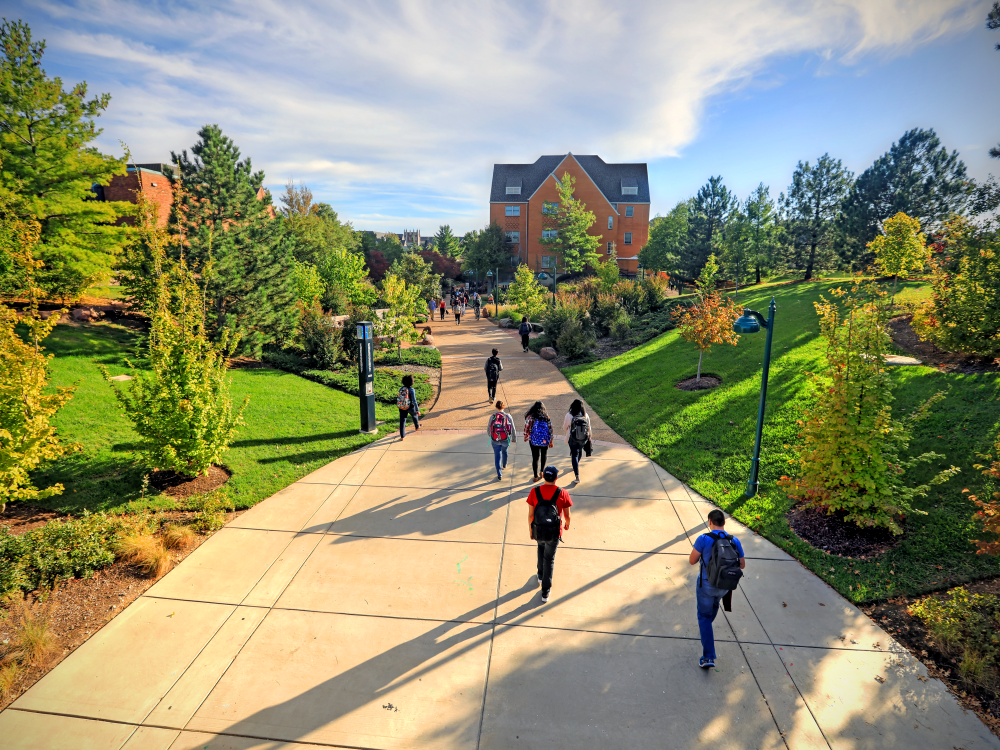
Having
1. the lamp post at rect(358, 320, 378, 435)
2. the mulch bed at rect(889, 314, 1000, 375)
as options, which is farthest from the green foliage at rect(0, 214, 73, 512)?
the mulch bed at rect(889, 314, 1000, 375)

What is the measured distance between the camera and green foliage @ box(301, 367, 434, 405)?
1527 centimetres

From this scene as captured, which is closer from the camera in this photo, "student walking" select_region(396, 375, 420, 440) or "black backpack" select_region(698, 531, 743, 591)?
"black backpack" select_region(698, 531, 743, 591)

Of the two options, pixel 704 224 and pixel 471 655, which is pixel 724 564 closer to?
pixel 471 655

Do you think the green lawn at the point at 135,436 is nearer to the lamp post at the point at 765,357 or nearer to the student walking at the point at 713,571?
the student walking at the point at 713,571

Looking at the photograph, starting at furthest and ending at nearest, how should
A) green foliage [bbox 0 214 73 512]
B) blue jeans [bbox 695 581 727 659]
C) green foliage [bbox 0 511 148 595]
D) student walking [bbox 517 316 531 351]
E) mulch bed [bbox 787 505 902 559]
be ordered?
student walking [bbox 517 316 531 351], mulch bed [bbox 787 505 902 559], green foliage [bbox 0 214 73 512], green foliage [bbox 0 511 148 595], blue jeans [bbox 695 581 727 659]

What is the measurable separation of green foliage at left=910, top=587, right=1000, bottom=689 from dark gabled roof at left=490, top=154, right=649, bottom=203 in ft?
181

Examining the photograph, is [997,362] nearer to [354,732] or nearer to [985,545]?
[985,545]

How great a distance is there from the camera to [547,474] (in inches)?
231

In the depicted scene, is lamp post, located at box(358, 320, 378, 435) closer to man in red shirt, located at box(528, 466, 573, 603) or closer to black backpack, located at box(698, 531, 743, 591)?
man in red shirt, located at box(528, 466, 573, 603)

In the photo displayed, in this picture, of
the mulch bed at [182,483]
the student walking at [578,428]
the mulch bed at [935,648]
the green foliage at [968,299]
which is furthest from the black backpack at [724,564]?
the green foliage at [968,299]

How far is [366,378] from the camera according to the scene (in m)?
11.9

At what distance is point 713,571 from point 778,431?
23.0 feet

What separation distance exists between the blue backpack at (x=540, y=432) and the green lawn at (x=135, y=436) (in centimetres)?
470

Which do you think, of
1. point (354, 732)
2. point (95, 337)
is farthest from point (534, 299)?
point (354, 732)
